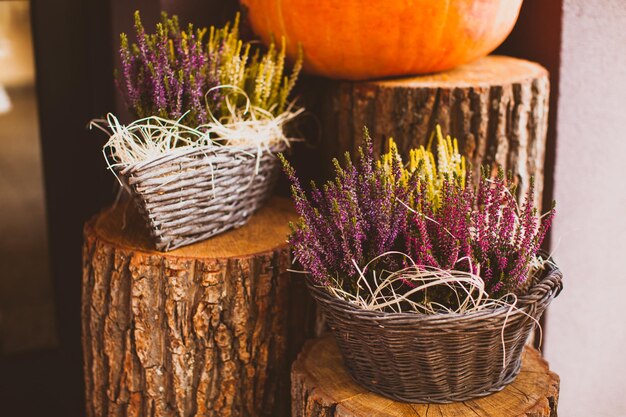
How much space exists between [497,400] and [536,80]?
2.88ft

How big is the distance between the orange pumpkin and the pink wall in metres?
0.25

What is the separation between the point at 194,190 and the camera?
5.94ft

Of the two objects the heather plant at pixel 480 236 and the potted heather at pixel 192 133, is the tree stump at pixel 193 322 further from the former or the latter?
the heather plant at pixel 480 236

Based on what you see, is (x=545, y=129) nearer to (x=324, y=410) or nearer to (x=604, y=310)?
(x=604, y=310)

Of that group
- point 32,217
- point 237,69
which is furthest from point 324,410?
point 32,217

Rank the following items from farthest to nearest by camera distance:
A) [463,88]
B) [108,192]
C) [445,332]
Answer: [108,192] < [463,88] < [445,332]

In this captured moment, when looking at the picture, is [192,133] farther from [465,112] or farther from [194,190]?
[465,112]

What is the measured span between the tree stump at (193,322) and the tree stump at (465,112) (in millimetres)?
400

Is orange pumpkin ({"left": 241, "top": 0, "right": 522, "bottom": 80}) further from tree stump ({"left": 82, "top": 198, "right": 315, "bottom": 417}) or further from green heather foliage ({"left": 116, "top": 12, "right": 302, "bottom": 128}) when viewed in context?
tree stump ({"left": 82, "top": 198, "right": 315, "bottom": 417})

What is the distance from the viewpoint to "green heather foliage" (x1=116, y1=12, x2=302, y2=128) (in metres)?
1.79

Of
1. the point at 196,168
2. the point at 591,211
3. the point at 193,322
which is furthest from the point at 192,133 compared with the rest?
the point at 591,211

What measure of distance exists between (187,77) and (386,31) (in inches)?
20.2

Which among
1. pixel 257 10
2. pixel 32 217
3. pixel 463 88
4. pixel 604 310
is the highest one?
pixel 257 10

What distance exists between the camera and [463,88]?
6.48ft
